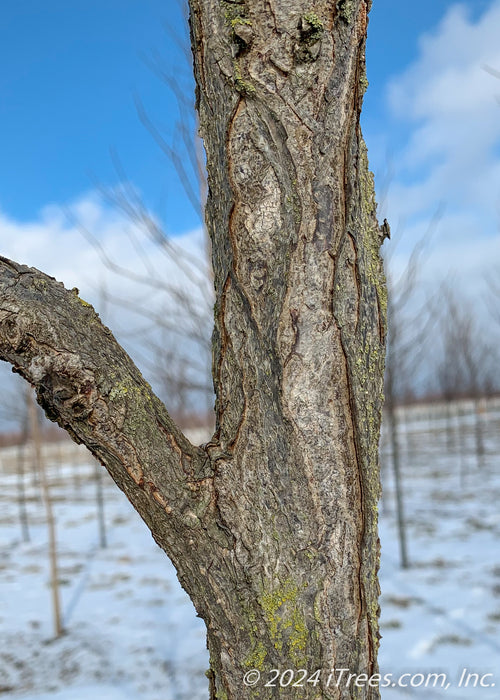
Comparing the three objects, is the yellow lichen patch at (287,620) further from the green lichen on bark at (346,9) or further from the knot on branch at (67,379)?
the green lichen on bark at (346,9)

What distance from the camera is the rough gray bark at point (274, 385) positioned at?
3.09 feet

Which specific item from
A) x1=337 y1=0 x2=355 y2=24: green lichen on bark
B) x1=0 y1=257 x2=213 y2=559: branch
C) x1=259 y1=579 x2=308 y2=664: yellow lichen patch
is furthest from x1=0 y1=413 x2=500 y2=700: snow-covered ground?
x1=337 y1=0 x2=355 y2=24: green lichen on bark

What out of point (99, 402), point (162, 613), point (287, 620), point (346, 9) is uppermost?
point (346, 9)

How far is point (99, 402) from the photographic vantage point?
958 mm

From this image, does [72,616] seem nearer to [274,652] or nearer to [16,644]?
[16,644]

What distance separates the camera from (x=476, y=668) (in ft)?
12.7

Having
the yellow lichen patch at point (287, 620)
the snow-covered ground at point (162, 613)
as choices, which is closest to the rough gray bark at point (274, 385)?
the yellow lichen patch at point (287, 620)

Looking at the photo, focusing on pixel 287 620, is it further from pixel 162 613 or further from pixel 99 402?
pixel 162 613

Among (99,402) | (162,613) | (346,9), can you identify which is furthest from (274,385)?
(162,613)

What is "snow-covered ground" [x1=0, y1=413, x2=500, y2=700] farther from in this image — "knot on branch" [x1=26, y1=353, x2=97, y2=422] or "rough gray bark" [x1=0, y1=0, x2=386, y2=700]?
"knot on branch" [x1=26, y1=353, x2=97, y2=422]

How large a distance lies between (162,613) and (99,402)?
5.33 metres

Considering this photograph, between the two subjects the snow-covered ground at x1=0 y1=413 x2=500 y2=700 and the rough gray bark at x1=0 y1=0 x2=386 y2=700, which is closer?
the rough gray bark at x1=0 y1=0 x2=386 y2=700

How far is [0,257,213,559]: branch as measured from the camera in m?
0.95

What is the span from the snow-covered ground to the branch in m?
3.52
